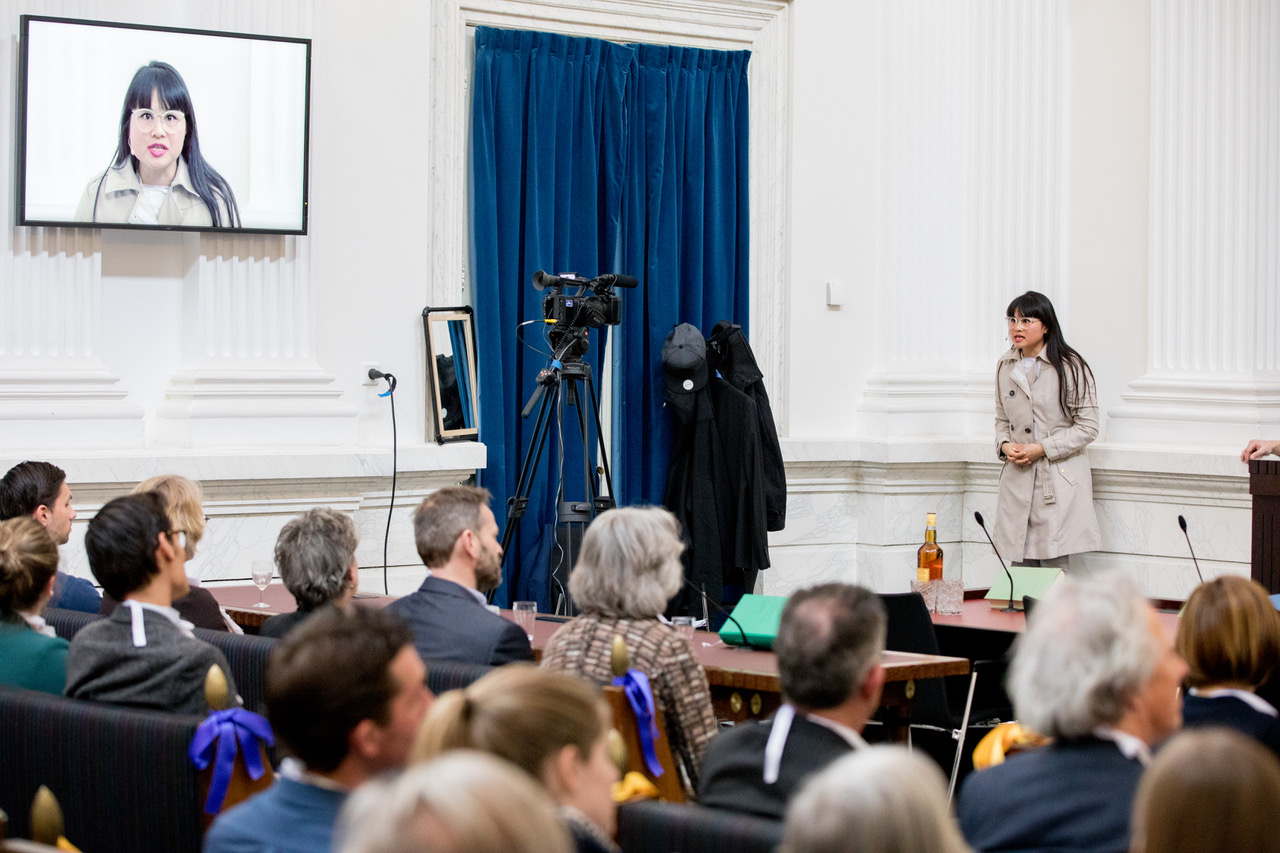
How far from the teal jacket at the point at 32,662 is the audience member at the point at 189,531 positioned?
0.62 m

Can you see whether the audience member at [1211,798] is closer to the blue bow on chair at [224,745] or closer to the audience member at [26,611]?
the blue bow on chair at [224,745]

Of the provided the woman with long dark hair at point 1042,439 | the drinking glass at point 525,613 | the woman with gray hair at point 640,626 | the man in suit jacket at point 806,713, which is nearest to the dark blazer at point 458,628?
the woman with gray hair at point 640,626

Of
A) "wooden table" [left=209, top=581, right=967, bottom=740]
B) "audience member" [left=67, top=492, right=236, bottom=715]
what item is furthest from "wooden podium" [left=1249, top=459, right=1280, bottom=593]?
"audience member" [left=67, top=492, right=236, bottom=715]

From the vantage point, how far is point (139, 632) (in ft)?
8.75

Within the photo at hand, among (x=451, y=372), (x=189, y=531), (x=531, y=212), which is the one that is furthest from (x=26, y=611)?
(x=531, y=212)

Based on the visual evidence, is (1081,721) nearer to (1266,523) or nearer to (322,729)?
(322,729)

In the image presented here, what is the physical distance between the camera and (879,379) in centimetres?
689

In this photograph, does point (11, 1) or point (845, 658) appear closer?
point (845, 658)

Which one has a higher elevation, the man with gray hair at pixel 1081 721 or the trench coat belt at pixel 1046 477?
the trench coat belt at pixel 1046 477

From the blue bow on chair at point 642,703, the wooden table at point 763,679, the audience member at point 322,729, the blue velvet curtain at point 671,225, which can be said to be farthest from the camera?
the blue velvet curtain at point 671,225

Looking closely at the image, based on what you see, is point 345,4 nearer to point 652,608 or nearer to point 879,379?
point 879,379

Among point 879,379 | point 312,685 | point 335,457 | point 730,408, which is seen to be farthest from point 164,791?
point 879,379

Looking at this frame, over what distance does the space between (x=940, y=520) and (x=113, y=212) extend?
3744mm

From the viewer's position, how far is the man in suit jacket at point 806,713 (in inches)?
80.6
